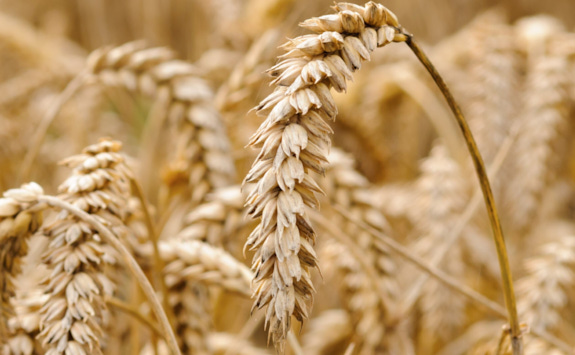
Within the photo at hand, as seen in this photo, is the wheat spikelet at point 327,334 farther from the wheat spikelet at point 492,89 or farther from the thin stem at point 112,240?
the thin stem at point 112,240

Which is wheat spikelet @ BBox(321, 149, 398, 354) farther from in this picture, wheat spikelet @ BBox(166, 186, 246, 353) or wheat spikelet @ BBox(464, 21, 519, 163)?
wheat spikelet @ BBox(464, 21, 519, 163)

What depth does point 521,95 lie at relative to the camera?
A: 1809 millimetres

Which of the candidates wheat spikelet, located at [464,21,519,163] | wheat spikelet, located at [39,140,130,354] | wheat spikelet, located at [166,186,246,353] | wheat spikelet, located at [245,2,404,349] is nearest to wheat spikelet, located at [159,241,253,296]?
wheat spikelet, located at [166,186,246,353]

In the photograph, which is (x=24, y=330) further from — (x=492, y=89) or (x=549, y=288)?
(x=492, y=89)

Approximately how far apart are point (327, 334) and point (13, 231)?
3.14 feet

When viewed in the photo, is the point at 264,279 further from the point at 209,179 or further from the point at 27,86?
the point at 27,86

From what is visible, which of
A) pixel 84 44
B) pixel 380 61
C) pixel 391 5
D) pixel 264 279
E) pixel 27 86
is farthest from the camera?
pixel 84 44

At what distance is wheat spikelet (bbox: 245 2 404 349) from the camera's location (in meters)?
0.53

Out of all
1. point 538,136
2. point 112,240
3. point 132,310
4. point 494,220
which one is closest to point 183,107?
point 132,310

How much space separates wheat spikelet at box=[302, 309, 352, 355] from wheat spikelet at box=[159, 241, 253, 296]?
58cm

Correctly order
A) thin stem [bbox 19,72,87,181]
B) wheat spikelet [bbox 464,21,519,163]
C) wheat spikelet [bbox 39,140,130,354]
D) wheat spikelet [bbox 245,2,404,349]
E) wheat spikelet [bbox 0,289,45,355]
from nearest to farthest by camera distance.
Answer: wheat spikelet [bbox 245,2,404,349], wheat spikelet [bbox 39,140,130,354], wheat spikelet [bbox 0,289,45,355], thin stem [bbox 19,72,87,181], wheat spikelet [bbox 464,21,519,163]

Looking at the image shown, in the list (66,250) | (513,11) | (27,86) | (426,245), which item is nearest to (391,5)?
(513,11)

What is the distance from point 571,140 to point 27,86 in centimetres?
178

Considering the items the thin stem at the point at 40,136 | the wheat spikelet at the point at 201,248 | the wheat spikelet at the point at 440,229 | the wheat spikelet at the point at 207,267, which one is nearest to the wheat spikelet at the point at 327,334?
the wheat spikelet at the point at 440,229
